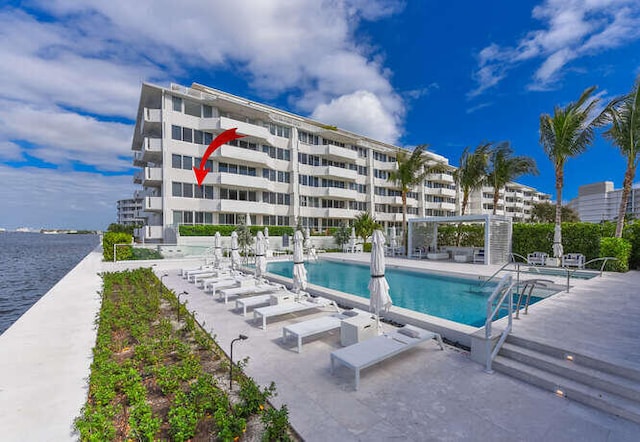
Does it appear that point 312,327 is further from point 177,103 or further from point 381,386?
point 177,103

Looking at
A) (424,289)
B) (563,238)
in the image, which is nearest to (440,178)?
(563,238)

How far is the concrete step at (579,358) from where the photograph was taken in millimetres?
3771

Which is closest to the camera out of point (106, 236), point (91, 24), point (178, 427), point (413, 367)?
point (178, 427)

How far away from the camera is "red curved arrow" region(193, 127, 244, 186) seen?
25.2m

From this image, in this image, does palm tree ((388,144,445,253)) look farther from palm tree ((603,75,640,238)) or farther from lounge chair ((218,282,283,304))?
lounge chair ((218,282,283,304))

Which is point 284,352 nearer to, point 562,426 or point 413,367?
point 413,367

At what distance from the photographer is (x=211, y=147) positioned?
25.8m

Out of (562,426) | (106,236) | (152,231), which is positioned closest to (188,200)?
(152,231)

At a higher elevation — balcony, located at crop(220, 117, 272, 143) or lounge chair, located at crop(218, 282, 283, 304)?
balcony, located at crop(220, 117, 272, 143)

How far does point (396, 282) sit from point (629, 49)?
1855 cm

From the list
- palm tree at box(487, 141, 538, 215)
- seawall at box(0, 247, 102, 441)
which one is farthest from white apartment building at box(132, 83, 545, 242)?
seawall at box(0, 247, 102, 441)

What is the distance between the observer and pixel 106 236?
17.3 metres

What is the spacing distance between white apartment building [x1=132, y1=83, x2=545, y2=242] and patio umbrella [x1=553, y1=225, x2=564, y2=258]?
12.6 meters

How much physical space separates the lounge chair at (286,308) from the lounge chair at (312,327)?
2.71 feet
